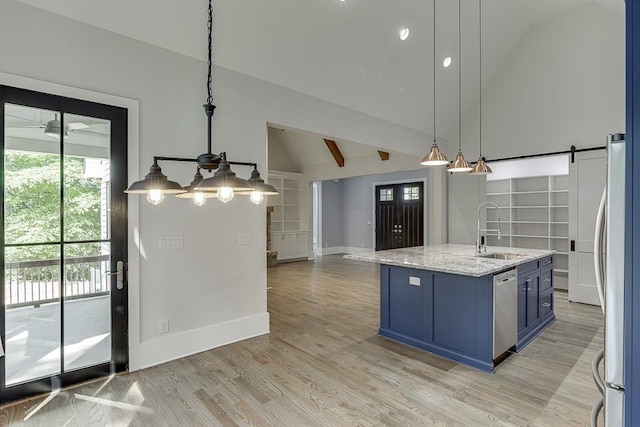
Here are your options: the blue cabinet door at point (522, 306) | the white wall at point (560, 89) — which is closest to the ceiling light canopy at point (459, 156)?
the white wall at point (560, 89)

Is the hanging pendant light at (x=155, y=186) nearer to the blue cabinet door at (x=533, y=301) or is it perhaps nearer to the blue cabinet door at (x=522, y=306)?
the blue cabinet door at (x=522, y=306)

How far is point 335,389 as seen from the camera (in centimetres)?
263

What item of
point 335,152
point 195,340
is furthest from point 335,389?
point 335,152

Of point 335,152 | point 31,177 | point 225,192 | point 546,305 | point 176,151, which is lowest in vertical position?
point 546,305

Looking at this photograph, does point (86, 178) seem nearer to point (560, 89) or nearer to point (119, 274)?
point (119, 274)

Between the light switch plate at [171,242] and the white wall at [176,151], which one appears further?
the light switch plate at [171,242]

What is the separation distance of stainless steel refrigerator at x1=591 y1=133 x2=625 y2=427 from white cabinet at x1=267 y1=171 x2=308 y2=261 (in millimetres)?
8169

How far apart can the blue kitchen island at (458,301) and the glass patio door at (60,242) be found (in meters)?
2.25

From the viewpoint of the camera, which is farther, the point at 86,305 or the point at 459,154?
the point at 459,154

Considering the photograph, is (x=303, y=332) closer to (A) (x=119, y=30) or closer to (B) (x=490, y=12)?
(A) (x=119, y=30)

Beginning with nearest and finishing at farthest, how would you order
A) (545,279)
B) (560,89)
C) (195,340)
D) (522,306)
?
(195,340) < (522,306) < (545,279) < (560,89)

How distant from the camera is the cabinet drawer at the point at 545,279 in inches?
155

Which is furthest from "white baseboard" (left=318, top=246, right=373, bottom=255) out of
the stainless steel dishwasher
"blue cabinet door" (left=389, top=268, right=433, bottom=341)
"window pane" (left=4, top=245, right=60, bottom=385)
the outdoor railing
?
"window pane" (left=4, top=245, right=60, bottom=385)

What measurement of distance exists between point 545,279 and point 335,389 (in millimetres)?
3074
